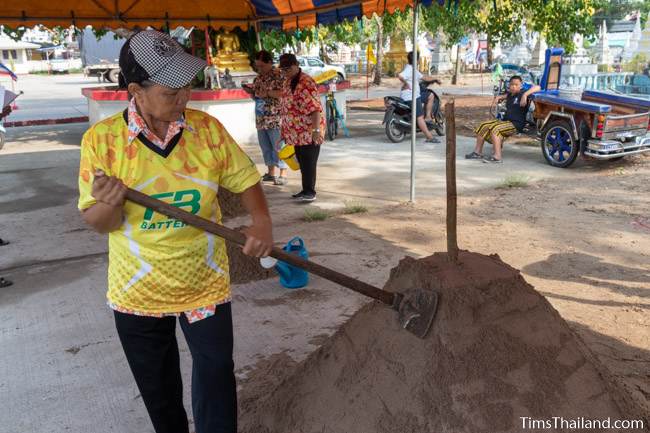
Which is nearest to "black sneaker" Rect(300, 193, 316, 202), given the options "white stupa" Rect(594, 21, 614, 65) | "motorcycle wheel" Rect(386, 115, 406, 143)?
"motorcycle wheel" Rect(386, 115, 406, 143)

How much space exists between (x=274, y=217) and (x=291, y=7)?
2.50 meters

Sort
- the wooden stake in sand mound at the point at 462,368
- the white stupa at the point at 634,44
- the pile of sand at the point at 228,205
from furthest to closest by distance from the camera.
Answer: the white stupa at the point at 634,44
the pile of sand at the point at 228,205
the wooden stake in sand mound at the point at 462,368

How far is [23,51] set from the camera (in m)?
56.5

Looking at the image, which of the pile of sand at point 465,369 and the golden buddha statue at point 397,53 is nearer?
the pile of sand at point 465,369

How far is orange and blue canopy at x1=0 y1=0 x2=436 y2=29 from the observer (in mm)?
6500

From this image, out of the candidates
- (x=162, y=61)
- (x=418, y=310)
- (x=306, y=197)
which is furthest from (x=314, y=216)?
(x=162, y=61)

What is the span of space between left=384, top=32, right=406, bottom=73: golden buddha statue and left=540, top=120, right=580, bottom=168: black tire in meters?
21.5

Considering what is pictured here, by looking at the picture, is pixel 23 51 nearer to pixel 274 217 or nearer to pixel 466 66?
pixel 466 66

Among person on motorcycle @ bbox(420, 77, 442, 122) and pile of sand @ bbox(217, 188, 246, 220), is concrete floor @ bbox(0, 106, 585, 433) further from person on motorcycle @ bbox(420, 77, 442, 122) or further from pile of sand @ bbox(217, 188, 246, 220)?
person on motorcycle @ bbox(420, 77, 442, 122)

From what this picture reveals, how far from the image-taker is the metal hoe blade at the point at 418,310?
2.35 metres

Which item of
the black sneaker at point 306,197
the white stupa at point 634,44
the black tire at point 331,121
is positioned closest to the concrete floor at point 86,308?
the black sneaker at point 306,197

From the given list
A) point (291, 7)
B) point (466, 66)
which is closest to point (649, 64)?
point (291, 7)

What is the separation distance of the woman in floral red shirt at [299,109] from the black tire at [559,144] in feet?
12.8

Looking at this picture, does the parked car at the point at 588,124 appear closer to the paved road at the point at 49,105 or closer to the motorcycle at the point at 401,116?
the motorcycle at the point at 401,116
